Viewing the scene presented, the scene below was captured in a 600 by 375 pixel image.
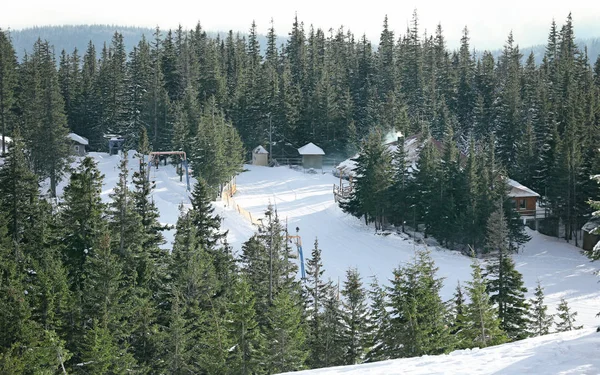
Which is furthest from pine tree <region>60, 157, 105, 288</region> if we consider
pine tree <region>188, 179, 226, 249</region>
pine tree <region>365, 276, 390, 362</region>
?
pine tree <region>365, 276, 390, 362</region>

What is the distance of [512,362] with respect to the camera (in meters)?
14.8

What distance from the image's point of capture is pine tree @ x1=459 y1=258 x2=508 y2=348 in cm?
2844

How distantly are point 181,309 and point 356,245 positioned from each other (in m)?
29.8

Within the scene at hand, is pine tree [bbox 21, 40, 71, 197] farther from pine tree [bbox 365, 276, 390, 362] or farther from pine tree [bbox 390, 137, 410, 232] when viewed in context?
pine tree [bbox 365, 276, 390, 362]

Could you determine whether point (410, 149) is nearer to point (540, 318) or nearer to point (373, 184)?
point (373, 184)

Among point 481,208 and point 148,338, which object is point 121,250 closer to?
point 148,338

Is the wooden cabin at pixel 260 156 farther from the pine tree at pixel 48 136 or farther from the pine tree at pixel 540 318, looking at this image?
the pine tree at pixel 540 318

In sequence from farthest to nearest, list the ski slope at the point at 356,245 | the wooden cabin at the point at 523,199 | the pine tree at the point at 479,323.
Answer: the wooden cabin at the point at 523,199 < the ski slope at the point at 356,245 < the pine tree at the point at 479,323

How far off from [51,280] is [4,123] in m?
47.3

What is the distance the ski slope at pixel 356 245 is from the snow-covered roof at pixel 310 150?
39.7 ft

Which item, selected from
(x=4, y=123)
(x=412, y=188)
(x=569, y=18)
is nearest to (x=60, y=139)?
(x=4, y=123)

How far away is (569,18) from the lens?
118312 mm

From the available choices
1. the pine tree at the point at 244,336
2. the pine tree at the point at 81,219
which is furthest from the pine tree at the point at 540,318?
the pine tree at the point at 81,219

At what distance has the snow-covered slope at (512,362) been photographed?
1409 centimetres
